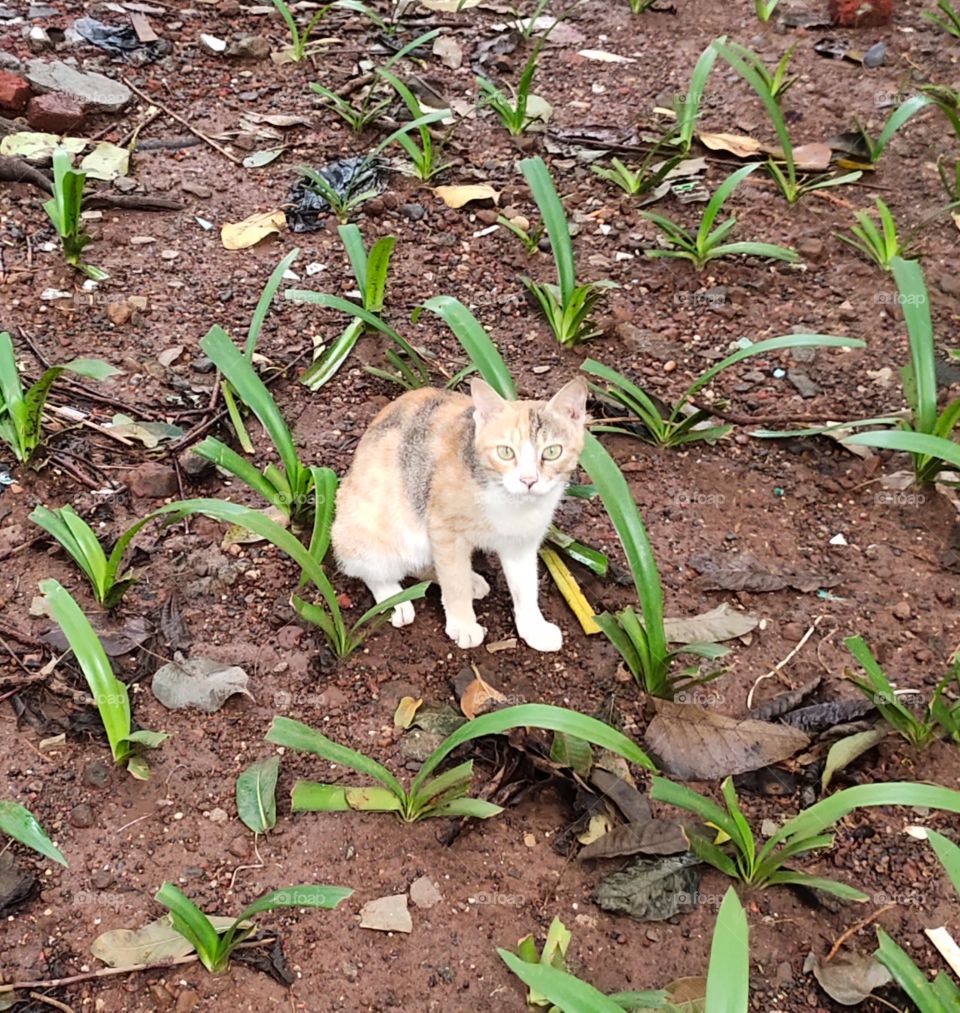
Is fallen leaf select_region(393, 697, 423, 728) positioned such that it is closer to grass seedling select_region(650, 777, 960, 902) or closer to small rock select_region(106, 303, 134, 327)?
grass seedling select_region(650, 777, 960, 902)

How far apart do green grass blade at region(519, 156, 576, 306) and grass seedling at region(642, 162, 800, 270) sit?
712 millimetres

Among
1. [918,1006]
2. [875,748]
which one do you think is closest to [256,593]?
[875,748]

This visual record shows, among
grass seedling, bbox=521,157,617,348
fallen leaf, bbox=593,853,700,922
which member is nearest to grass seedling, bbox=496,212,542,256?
grass seedling, bbox=521,157,617,348

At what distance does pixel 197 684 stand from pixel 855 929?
6.95ft

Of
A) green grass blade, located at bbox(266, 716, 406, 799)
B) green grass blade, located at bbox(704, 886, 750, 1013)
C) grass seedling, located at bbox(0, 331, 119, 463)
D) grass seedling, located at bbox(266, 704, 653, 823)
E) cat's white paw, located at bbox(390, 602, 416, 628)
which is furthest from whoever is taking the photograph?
grass seedling, located at bbox(0, 331, 119, 463)

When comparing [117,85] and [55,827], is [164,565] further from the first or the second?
[117,85]

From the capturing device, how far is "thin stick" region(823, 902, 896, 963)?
9.12 feet

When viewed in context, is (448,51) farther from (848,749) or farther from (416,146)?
(848,749)

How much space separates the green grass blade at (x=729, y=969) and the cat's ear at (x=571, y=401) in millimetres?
1575

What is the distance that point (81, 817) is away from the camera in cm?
295

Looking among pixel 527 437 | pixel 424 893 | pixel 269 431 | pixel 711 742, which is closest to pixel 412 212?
pixel 269 431

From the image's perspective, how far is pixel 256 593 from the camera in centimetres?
374

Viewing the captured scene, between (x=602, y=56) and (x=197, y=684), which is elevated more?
(x=602, y=56)

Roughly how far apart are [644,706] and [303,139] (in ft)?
13.5
